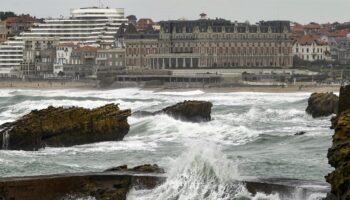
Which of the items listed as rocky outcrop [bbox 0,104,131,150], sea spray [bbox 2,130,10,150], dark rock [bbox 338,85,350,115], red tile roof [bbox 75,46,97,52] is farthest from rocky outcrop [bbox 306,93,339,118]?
red tile roof [bbox 75,46,97,52]

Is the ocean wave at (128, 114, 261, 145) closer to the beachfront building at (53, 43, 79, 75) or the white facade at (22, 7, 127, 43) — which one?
the beachfront building at (53, 43, 79, 75)

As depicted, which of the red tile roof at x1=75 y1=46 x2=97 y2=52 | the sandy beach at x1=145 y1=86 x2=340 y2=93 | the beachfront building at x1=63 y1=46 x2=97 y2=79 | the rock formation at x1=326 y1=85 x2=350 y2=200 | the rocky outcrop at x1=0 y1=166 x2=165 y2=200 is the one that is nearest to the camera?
the rock formation at x1=326 y1=85 x2=350 y2=200

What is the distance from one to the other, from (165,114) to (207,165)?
3068cm

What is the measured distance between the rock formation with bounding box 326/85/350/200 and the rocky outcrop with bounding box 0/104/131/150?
22.2m

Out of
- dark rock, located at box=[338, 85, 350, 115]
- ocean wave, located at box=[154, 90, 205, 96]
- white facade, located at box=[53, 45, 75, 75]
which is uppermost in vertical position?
dark rock, located at box=[338, 85, 350, 115]

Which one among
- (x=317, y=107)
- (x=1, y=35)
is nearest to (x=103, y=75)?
(x=1, y=35)

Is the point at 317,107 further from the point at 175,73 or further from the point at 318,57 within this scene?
the point at 318,57

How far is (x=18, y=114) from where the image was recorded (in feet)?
235

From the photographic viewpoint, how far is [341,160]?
2108cm

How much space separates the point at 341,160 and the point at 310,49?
147600 mm

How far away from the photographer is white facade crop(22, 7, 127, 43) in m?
185

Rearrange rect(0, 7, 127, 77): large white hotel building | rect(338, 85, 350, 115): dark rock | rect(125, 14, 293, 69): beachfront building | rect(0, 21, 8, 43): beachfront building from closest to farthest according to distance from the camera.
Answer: rect(338, 85, 350, 115): dark rock
rect(125, 14, 293, 69): beachfront building
rect(0, 7, 127, 77): large white hotel building
rect(0, 21, 8, 43): beachfront building

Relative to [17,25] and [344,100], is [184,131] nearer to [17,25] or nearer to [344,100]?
[344,100]

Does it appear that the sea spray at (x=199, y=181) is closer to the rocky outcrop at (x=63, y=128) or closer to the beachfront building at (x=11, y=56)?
the rocky outcrop at (x=63, y=128)
